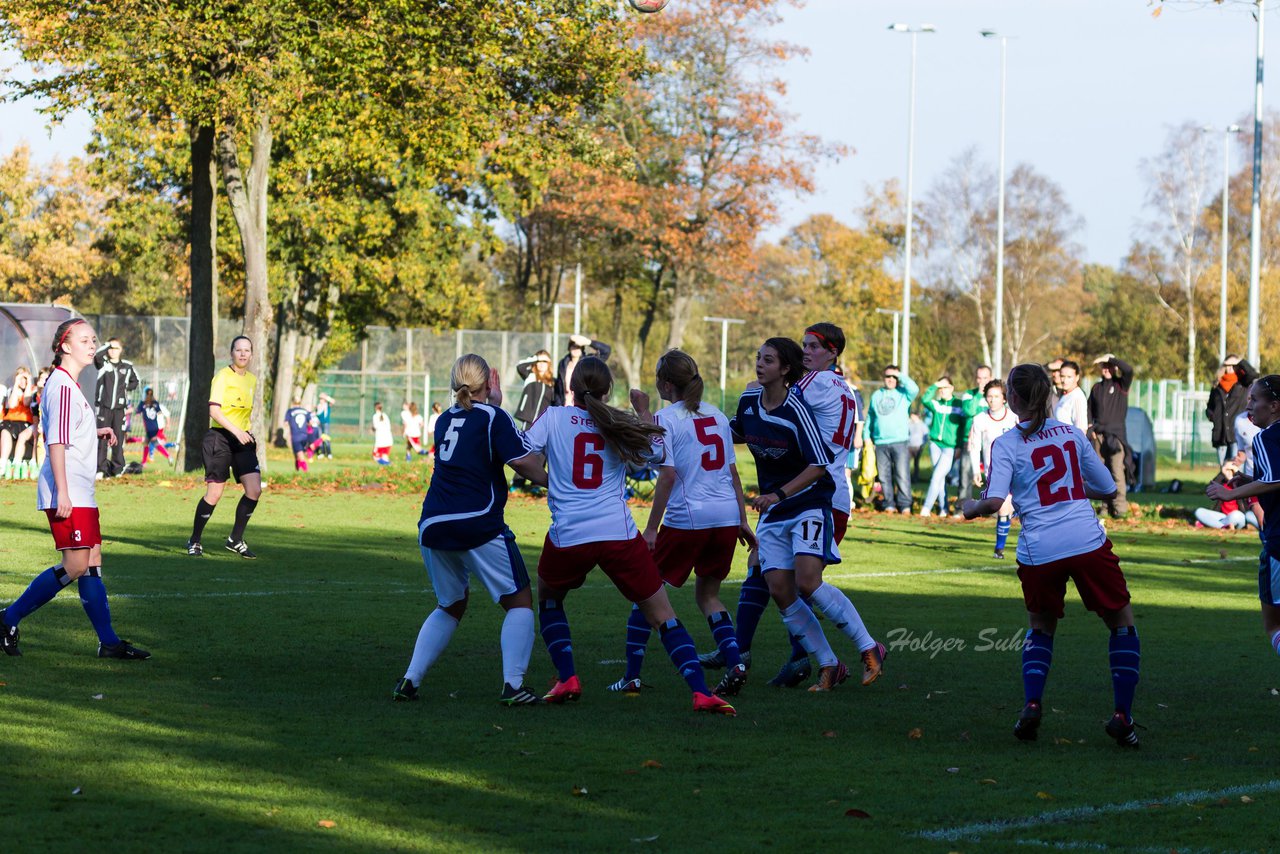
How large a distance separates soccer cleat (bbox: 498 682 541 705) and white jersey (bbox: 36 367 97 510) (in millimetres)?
2755

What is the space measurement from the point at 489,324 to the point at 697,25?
113 feet

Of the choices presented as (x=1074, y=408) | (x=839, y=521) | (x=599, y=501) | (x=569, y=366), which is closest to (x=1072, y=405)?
(x=1074, y=408)

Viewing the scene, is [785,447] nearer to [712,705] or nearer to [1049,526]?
[712,705]

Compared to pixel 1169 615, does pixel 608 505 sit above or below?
above

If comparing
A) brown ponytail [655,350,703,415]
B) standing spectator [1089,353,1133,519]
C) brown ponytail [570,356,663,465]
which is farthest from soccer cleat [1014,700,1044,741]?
standing spectator [1089,353,1133,519]

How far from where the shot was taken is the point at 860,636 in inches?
362

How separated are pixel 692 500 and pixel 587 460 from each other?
965 mm

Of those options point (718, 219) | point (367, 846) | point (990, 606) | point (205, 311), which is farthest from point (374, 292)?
point (367, 846)

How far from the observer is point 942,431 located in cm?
2180

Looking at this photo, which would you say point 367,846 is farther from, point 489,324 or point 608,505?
point 489,324

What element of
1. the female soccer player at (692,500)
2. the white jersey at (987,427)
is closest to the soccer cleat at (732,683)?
the female soccer player at (692,500)

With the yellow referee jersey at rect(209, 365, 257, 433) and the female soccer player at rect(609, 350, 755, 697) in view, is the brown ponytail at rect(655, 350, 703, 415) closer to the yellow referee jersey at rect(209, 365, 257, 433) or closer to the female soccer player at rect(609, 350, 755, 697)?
the female soccer player at rect(609, 350, 755, 697)

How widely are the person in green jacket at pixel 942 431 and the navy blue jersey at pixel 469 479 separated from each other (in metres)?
14.0

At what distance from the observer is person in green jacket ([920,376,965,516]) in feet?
71.0
